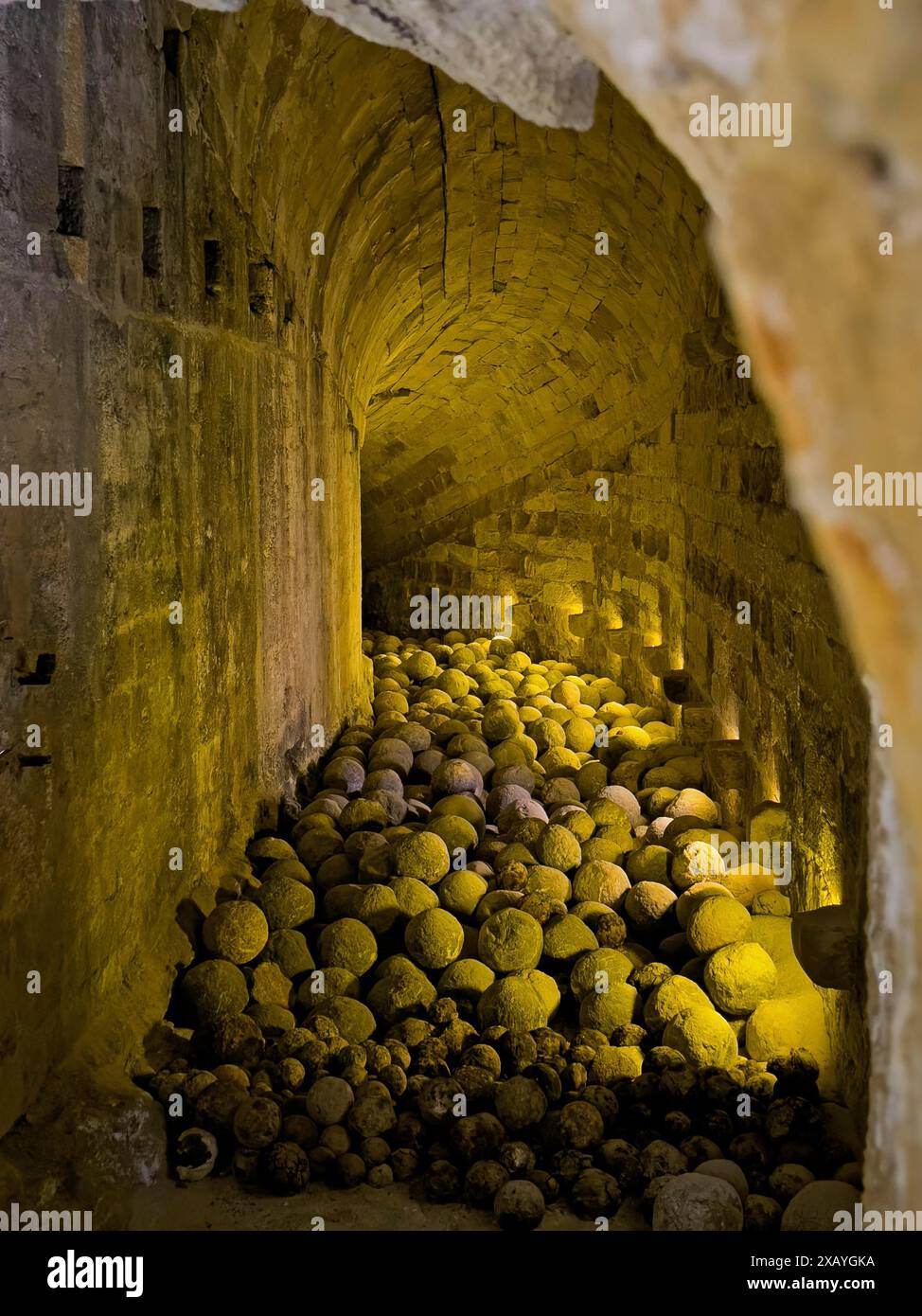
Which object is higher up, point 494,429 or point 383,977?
point 494,429

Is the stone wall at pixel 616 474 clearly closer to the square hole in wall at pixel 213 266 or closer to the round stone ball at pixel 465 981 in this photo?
the round stone ball at pixel 465 981

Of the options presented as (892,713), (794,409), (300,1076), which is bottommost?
(300,1076)

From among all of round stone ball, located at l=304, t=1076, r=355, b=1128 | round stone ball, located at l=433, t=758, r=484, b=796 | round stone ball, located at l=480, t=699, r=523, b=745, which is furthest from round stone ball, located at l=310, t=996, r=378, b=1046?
round stone ball, located at l=480, t=699, r=523, b=745

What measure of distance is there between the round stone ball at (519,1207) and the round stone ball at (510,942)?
1262 millimetres

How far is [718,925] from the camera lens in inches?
184

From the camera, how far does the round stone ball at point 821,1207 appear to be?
10.4 feet

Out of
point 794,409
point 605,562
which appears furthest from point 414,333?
point 794,409

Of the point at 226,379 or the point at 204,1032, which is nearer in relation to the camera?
the point at 204,1032

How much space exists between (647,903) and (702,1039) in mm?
1060

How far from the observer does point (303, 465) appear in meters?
6.81

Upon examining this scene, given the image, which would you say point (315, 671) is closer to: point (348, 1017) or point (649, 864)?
point (649, 864)

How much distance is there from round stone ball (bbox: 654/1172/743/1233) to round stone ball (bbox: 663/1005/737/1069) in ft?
2.46

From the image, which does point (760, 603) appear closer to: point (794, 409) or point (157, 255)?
point (157, 255)

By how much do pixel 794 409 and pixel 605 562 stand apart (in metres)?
9.71
